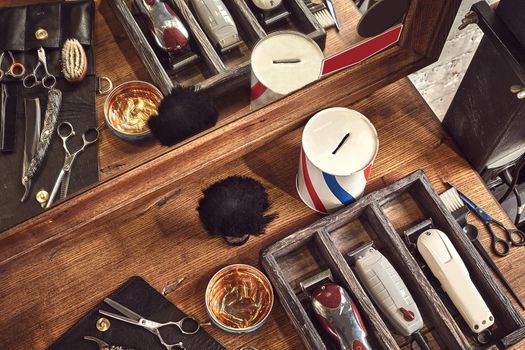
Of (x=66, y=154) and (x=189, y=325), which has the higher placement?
(x=66, y=154)

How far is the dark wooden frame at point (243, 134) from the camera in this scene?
920 millimetres

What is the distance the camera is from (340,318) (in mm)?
894

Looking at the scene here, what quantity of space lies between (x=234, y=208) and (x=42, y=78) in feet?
1.38

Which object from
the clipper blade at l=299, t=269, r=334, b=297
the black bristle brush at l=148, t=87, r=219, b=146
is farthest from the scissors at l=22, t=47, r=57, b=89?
the clipper blade at l=299, t=269, r=334, b=297

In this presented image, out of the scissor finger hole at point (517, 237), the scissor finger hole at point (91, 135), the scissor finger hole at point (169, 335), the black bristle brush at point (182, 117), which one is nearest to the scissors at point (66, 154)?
the scissor finger hole at point (91, 135)

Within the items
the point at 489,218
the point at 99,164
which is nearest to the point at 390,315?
the point at 489,218

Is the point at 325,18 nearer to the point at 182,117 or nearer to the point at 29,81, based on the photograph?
the point at 182,117

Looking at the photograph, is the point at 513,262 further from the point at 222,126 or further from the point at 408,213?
the point at 222,126

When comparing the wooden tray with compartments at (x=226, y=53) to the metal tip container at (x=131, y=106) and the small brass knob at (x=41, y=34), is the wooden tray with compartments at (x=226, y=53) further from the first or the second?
the small brass knob at (x=41, y=34)

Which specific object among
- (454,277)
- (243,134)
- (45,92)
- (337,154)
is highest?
(45,92)

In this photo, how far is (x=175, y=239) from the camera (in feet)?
3.30

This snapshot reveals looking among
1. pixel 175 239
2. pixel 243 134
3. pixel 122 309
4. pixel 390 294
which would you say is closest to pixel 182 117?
pixel 243 134

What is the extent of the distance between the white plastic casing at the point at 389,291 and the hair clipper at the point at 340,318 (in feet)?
0.16

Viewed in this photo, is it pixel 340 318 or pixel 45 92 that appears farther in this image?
pixel 45 92
